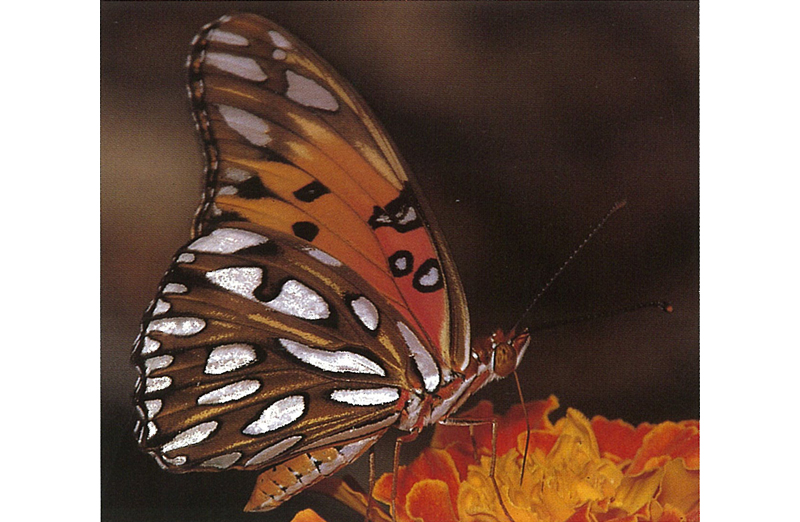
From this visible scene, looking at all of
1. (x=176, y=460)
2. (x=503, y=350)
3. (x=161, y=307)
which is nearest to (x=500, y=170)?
(x=503, y=350)

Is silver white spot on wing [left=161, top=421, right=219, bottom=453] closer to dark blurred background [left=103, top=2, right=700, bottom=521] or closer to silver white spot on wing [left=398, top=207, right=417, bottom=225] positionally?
dark blurred background [left=103, top=2, right=700, bottom=521]

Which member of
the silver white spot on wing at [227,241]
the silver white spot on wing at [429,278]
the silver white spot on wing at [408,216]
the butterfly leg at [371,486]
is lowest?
the butterfly leg at [371,486]

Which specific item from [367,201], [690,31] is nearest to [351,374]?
[367,201]

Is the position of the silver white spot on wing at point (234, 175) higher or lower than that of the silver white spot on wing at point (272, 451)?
higher

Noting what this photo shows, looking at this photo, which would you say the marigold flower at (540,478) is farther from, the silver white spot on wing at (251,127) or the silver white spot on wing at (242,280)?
the silver white spot on wing at (251,127)

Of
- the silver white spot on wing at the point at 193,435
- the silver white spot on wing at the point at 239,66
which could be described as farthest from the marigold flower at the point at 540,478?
the silver white spot on wing at the point at 239,66

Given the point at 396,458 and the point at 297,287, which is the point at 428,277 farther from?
the point at 396,458
